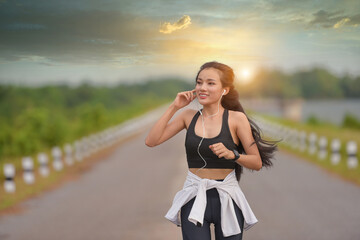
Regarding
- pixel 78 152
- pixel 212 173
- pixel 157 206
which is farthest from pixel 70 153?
pixel 212 173

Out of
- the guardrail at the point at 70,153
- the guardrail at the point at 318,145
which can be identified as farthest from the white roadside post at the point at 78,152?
the guardrail at the point at 318,145

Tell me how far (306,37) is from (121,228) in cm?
350

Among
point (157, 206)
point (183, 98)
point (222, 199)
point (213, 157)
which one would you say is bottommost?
point (157, 206)

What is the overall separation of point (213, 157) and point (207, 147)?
80mm

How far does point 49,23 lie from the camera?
13.4 ft

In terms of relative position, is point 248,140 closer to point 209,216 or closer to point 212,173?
point 212,173

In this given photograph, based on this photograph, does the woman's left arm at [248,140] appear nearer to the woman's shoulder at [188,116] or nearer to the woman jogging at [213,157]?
the woman jogging at [213,157]

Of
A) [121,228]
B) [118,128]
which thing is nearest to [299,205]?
[121,228]

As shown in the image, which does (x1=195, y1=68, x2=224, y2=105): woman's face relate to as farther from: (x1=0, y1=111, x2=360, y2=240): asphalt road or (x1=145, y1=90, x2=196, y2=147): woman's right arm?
(x1=0, y1=111, x2=360, y2=240): asphalt road

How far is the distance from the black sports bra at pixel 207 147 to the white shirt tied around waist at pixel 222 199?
0.08m

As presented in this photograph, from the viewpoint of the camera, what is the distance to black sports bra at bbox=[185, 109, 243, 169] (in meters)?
3.07

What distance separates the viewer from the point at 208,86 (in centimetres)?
313

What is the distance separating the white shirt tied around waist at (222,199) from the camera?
3.06m

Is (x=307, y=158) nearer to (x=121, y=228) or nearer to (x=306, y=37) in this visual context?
(x=121, y=228)
